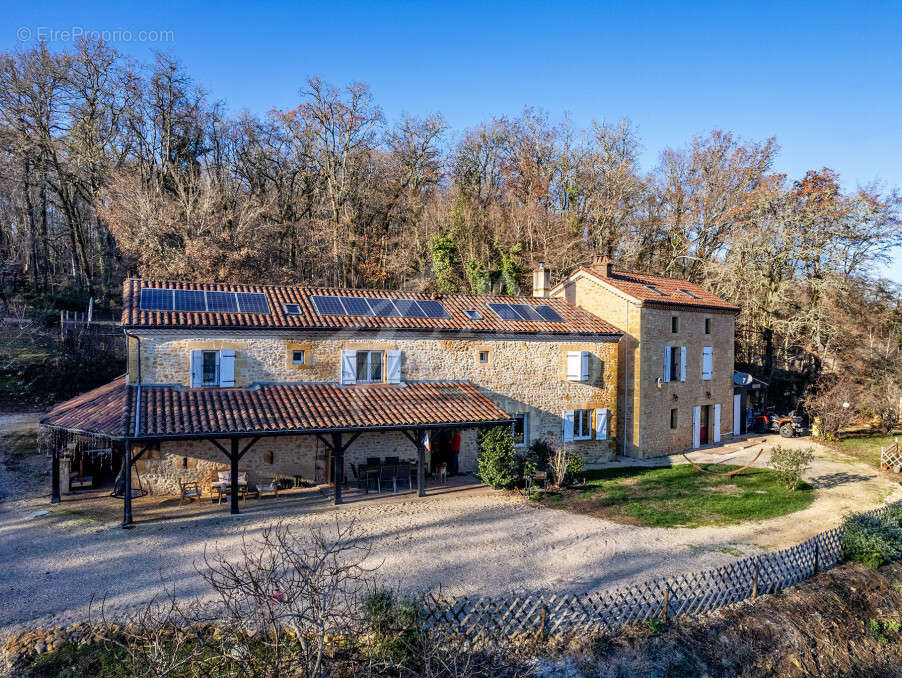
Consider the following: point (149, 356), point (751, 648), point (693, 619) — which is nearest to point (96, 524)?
point (149, 356)

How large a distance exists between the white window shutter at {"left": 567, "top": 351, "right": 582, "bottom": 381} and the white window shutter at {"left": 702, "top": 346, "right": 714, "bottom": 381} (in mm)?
6936

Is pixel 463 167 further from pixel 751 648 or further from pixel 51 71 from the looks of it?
pixel 751 648

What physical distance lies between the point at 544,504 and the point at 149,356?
11.6m

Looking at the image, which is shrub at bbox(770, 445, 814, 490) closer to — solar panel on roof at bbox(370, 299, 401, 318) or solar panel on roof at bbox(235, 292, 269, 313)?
solar panel on roof at bbox(370, 299, 401, 318)

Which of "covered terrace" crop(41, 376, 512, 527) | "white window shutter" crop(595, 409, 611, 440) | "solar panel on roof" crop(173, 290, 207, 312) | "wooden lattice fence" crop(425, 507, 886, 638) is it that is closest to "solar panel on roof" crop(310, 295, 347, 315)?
"covered terrace" crop(41, 376, 512, 527)

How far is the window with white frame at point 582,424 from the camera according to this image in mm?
19250

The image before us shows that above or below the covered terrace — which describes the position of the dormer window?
above

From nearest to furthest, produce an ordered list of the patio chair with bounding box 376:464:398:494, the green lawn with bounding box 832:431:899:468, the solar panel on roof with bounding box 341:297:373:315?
the patio chair with bounding box 376:464:398:494 < the solar panel on roof with bounding box 341:297:373:315 < the green lawn with bounding box 832:431:899:468

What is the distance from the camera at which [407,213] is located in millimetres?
33000

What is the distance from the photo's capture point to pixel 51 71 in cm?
2612

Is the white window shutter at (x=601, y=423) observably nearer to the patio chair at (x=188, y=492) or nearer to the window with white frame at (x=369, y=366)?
the window with white frame at (x=369, y=366)

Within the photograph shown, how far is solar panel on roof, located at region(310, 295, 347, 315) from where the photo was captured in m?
16.6

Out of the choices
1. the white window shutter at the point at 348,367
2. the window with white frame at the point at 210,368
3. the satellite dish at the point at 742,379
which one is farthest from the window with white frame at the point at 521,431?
the satellite dish at the point at 742,379

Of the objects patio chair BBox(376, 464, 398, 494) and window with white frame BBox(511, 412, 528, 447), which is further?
window with white frame BBox(511, 412, 528, 447)
